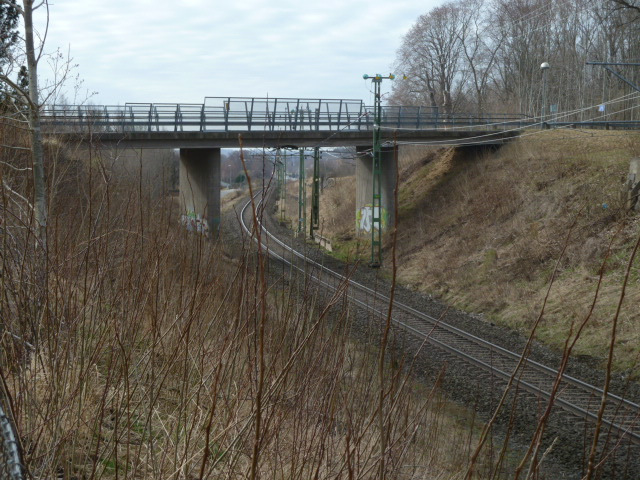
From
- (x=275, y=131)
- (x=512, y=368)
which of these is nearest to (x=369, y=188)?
(x=275, y=131)

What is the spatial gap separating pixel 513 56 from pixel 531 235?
3534 centimetres

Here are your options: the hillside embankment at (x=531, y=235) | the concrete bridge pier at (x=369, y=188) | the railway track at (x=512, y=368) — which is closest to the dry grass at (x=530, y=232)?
the hillside embankment at (x=531, y=235)

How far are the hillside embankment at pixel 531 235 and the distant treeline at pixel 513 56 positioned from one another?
15968 mm

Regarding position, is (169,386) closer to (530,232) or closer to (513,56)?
(530,232)

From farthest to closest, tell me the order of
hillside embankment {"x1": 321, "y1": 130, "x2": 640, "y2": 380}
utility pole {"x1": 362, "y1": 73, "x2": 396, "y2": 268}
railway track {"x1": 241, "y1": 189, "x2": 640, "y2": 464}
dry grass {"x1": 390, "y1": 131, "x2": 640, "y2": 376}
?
1. utility pole {"x1": 362, "y1": 73, "x2": 396, "y2": 268}
2. dry grass {"x1": 390, "y1": 131, "x2": 640, "y2": 376}
3. hillside embankment {"x1": 321, "y1": 130, "x2": 640, "y2": 380}
4. railway track {"x1": 241, "y1": 189, "x2": 640, "y2": 464}

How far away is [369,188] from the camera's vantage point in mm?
31828

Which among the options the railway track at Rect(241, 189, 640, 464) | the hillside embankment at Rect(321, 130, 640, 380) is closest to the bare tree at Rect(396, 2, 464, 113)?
the hillside embankment at Rect(321, 130, 640, 380)

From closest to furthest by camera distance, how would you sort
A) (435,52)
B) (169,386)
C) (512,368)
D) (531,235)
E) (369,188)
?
(169,386) → (512,368) → (531,235) → (369,188) → (435,52)

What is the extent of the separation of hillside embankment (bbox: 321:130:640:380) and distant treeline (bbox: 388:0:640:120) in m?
16.0

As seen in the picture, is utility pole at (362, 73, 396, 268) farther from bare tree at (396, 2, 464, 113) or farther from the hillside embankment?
bare tree at (396, 2, 464, 113)

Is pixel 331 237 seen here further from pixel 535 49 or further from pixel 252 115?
pixel 535 49

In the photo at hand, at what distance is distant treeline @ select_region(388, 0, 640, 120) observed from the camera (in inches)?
1893

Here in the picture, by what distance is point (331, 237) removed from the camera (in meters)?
33.5

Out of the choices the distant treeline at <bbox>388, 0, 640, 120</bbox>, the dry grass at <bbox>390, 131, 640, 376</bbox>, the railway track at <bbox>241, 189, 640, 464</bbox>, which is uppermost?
the distant treeline at <bbox>388, 0, 640, 120</bbox>
